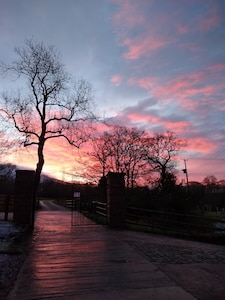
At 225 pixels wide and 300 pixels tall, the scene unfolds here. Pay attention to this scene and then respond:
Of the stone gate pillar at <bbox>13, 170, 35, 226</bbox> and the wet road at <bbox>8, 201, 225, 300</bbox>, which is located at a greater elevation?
the stone gate pillar at <bbox>13, 170, 35, 226</bbox>

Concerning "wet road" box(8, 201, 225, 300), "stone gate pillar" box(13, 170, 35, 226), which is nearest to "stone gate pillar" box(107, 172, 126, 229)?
"stone gate pillar" box(13, 170, 35, 226)

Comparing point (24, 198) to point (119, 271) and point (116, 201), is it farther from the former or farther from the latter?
point (119, 271)

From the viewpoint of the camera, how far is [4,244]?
348 inches

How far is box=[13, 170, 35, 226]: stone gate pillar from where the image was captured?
45.4ft

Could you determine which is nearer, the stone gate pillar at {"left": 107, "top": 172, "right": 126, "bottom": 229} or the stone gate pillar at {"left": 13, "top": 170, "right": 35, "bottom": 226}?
the stone gate pillar at {"left": 13, "top": 170, "right": 35, "bottom": 226}

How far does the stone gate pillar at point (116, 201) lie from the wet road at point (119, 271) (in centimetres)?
379

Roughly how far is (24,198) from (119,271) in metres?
8.48

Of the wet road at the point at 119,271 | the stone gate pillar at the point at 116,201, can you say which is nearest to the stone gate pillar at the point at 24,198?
the stone gate pillar at the point at 116,201

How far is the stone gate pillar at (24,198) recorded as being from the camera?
13828 mm

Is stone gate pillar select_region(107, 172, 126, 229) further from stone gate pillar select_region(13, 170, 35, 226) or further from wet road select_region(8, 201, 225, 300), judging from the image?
wet road select_region(8, 201, 225, 300)

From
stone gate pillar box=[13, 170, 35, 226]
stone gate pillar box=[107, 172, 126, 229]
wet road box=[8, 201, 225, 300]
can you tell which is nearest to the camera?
wet road box=[8, 201, 225, 300]

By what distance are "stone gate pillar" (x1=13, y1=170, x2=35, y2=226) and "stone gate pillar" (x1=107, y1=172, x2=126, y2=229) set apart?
11.3 ft

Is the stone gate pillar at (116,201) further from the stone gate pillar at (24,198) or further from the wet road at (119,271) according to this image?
the wet road at (119,271)


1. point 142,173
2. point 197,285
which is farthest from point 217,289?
point 142,173
